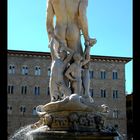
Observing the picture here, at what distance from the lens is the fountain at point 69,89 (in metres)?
8.16

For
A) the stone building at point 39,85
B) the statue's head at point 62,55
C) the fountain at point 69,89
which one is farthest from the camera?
the stone building at point 39,85

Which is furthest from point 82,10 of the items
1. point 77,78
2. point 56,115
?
point 56,115

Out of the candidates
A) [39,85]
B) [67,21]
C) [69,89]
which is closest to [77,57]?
[69,89]

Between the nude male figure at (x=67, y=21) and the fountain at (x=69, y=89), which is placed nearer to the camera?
the fountain at (x=69, y=89)

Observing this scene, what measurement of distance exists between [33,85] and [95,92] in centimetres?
1050

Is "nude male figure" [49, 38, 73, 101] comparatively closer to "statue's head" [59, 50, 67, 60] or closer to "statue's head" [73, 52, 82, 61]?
"statue's head" [59, 50, 67, 60]

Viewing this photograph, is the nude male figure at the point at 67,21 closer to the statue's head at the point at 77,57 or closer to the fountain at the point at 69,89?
the fountain at the point at 69,89

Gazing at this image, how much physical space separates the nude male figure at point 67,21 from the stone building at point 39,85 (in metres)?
55.3
